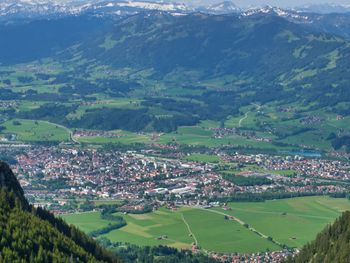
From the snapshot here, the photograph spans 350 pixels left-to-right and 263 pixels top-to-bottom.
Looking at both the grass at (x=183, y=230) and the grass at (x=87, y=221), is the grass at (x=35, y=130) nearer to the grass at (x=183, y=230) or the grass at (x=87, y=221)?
the grass at (x=87, y=221)

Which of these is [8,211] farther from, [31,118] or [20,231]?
[31,118]

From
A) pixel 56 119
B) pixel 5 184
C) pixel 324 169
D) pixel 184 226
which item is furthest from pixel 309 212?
pixel 56 119

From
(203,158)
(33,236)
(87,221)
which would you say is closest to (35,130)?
(203,158)

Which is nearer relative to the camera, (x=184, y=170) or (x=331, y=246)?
(x=331, y=246)

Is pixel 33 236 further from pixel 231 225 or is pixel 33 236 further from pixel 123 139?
pixel 123 139

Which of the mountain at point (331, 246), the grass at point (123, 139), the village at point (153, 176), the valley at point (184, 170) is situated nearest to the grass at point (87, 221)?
the valley at point (184, 170)

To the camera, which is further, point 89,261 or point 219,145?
point 219,145
